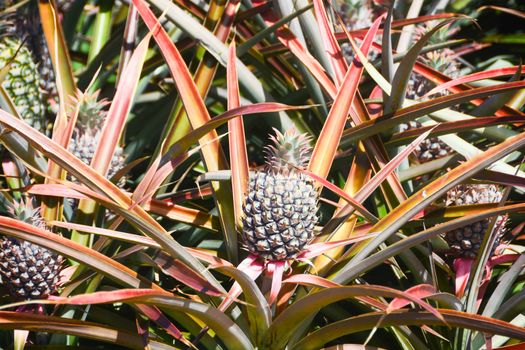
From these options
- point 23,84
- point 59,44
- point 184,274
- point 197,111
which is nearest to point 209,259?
point 184,274

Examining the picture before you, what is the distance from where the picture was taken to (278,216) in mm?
1151

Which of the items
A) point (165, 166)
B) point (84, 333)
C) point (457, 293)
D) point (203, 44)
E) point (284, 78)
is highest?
point (284, 78)

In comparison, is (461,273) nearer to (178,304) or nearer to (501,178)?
(501,178)

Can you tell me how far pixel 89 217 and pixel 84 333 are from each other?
306 mm

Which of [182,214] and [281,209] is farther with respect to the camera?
[182,214]

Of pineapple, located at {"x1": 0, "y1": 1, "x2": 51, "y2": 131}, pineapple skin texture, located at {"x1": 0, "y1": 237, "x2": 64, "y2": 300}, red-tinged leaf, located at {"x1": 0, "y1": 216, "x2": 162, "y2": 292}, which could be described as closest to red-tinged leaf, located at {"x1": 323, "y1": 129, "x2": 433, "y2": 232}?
red-tinged leaf, located at {"x1": 0, "y1": 216, "x2": 162, "y2": 292}

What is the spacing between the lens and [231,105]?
131 cm

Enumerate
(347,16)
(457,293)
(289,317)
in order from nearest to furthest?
(289,317) → (457,293) → (347,16)

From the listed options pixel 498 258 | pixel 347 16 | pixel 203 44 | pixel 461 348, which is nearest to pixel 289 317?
pixel 461 348

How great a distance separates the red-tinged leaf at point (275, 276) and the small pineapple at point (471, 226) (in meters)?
0.35

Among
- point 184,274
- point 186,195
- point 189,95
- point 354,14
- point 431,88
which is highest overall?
point 354,14

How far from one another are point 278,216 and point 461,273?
387 millimetres

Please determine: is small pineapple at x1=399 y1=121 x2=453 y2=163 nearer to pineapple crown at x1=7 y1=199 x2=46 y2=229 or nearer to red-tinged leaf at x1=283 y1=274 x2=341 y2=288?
red-tinged leaf at x1=283 y1=274 x2=341 y2=288

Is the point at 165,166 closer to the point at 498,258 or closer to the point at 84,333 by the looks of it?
the point at 84,333
